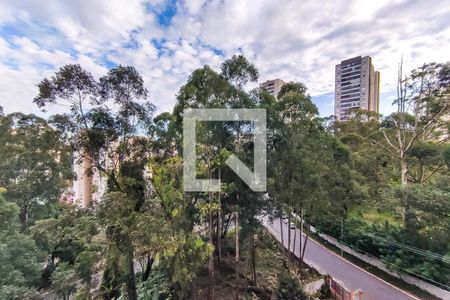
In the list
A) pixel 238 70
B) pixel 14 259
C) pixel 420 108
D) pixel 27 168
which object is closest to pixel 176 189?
pixel 238 70

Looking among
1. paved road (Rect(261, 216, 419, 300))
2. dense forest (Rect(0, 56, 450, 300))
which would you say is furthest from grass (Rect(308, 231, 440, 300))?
dense forest (Rect(0, 56, 450, 300))

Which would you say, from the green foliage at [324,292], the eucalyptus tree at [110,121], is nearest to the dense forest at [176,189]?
the eucalyptus tree at [110,121]

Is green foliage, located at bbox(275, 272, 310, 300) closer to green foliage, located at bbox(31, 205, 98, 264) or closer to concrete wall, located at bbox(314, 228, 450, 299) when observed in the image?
concrete wall, located at bbox(314, 228, 450, 299)

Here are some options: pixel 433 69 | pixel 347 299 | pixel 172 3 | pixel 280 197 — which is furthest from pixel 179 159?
pixel 433 69

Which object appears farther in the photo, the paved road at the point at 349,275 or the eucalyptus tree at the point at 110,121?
the paved road at the point at 349,275

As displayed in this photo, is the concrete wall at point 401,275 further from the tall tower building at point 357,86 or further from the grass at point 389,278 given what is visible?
the tall tower building at point 357,86

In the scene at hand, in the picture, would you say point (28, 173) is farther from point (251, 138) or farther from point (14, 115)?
point (251, 138)
